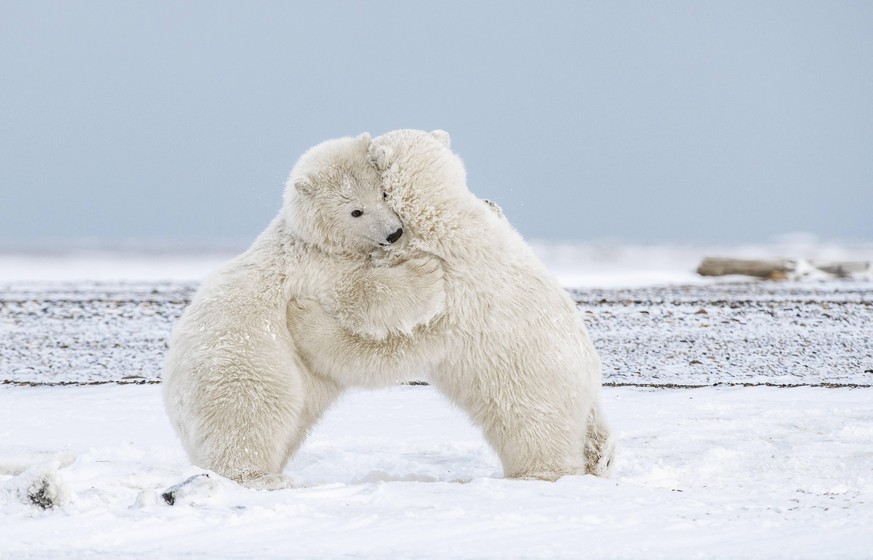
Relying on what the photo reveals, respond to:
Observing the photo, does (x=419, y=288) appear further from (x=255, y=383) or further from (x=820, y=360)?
(x=820, y=360)

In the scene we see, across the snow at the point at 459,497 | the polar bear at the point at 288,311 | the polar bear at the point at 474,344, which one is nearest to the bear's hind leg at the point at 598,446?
the polar bear at the point at 474,344

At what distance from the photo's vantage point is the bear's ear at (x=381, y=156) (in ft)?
13.5

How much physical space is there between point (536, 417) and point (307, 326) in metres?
0.99

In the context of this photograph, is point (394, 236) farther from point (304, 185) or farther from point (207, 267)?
point (207, 267)

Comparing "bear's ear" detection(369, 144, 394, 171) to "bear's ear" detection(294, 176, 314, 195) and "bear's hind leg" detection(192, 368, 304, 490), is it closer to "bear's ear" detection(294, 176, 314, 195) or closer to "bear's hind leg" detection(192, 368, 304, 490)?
"bear's ear" detection(294, 176, 314, 195)

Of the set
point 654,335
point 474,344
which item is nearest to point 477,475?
point 474,344

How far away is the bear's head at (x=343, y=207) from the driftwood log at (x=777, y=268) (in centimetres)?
1401

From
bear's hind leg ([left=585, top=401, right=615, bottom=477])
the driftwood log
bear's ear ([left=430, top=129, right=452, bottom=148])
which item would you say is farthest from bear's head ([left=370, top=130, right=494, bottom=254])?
the driftwood log

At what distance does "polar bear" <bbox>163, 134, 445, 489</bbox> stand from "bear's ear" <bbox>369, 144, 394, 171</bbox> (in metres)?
0.04

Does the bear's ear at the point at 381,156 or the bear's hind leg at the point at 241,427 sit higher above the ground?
the bear's ear at the point at 381,156

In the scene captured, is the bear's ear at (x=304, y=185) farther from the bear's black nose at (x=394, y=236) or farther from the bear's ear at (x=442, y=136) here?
the bear's ear at (x=442, y=136)

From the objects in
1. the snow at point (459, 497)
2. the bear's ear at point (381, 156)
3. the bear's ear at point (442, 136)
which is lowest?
the snow at point (459, 497)

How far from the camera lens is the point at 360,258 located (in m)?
4.12

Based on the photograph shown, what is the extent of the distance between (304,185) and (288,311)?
0.51 m
